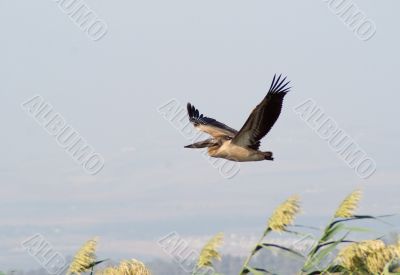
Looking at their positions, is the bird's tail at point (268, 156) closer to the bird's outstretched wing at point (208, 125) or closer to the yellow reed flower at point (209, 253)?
the bird's outstretched wing at point (208, 125)

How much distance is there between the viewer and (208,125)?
62.4 feet

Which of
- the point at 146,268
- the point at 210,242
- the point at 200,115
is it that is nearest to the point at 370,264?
the point at 210,242

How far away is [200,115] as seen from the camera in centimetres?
2067

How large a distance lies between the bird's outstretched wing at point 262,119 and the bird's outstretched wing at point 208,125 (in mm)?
2045

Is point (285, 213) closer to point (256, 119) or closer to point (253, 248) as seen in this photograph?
point (253, 248)

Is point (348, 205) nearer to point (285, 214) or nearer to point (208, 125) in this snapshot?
point (285, 214)

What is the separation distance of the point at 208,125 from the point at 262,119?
14.9 feet

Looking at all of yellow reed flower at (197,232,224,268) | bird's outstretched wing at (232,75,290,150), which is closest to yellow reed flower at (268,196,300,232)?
yellow reed flower at (197,232,224,268)

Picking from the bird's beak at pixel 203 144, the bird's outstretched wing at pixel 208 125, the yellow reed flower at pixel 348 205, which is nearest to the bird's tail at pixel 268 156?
the bird's beak at pixel 203 144

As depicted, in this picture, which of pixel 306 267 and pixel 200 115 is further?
pixel 200 115

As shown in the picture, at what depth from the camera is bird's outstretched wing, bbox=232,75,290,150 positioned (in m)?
14.2

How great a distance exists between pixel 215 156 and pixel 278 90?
82.6 inches

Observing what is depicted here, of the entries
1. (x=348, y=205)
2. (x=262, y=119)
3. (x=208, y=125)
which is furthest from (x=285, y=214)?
(x=208, y=125)

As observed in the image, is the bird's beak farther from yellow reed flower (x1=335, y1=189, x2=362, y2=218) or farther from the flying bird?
yellow reed flower (x1=335, y1=189, x2=362, y2=218)
